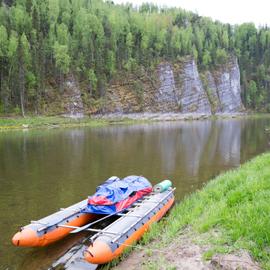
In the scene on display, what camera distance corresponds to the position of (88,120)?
74.7 m

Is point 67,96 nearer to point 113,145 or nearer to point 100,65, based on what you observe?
point 100,65

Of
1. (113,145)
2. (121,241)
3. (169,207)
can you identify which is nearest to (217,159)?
(113,145)

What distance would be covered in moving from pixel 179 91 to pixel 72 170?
8413 centimetres

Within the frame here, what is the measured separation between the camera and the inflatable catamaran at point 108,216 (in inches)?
392

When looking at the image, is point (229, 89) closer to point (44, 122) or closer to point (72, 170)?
point (44, 122)

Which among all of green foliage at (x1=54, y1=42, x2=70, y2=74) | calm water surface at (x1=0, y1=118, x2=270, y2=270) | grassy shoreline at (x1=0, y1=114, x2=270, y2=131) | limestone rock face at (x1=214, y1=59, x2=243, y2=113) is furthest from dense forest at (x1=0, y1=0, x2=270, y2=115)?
calm water surface at (x1=0, y1=118, x2=270, y2=270)

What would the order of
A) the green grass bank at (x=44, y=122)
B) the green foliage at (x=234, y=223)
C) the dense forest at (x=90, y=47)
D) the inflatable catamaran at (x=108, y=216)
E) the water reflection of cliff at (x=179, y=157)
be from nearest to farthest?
the green foliage at (x=234, y=223), the inflatable catamaran at (x=108, y=216), the water reflection of cliff at (x=179, y=157), the green grass bank at (x=44, y=122), the dense forest at (x=90, y=47)

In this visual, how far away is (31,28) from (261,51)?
114m

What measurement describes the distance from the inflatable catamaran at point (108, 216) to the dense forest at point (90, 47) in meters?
60.7

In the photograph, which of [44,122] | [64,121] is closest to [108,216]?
[44,122]

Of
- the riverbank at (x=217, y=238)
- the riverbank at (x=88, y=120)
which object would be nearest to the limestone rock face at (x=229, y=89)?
the riverbank at (x=88, y=120)

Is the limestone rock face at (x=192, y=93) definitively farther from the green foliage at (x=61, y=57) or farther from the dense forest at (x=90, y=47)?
the green foliage at (x=61, y=57)

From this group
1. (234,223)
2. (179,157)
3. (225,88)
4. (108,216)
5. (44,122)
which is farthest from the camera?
(225,88)

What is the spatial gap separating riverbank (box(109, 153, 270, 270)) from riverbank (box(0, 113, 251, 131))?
51171mm
